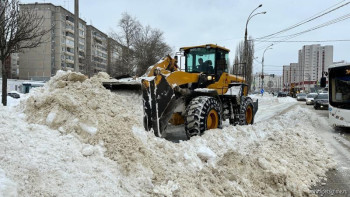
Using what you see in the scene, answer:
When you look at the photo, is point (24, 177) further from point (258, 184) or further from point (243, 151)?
point (243, 151)

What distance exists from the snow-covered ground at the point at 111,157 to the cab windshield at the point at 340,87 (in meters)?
5.60

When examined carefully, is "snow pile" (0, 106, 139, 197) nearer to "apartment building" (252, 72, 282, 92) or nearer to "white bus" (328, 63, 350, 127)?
"white bus" (328, 63, 350, 127)

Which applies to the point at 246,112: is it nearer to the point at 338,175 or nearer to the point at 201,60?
the point at 201,60

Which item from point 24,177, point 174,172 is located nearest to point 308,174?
point 174,172

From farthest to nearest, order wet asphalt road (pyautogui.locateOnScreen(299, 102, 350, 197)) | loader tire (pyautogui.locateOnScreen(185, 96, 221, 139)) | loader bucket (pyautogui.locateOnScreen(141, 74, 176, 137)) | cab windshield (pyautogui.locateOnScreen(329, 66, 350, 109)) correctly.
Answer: cab windshield (pyautogui.locateOnScreen(329, 66, 350, 109)) → loader tire (pyautogui.locateOnScreen(185, 96, 221, 139)) → loader bucket (pyautogui.locateOnScreen(141, 74, 176, 137)) → wet asphalt road (pyautogui.locateOnScreen(299, 102, 350, 197))

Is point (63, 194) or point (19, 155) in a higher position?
point (19, 155)

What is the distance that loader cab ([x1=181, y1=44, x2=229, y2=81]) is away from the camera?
8438 millimetres

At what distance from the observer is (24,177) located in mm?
2994

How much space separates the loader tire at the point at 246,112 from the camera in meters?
9.24

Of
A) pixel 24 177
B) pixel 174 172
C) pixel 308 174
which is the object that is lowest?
pixel 308 174

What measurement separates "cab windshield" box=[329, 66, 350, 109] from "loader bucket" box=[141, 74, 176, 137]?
794cm

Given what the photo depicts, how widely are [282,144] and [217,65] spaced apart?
304 centimetres

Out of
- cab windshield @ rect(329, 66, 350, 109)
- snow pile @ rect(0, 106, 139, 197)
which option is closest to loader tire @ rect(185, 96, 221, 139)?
snow pile @ rect(0, 106, 139, 197)

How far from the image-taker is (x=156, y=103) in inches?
230
